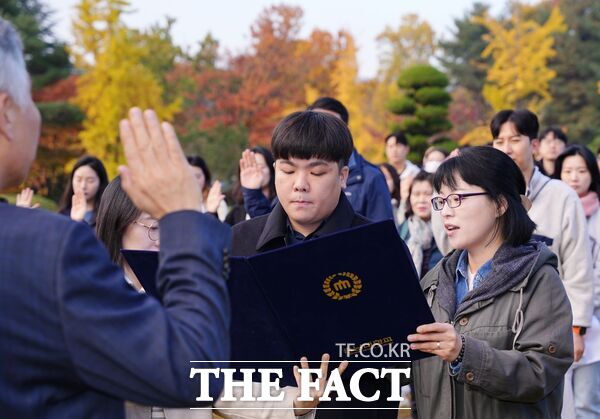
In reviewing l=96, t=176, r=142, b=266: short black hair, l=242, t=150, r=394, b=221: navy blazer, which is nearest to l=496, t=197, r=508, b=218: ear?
l=96, t=176, r=142, b=266: short black hair

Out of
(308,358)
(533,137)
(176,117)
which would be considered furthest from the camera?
(176,117)

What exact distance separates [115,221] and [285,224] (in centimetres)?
69

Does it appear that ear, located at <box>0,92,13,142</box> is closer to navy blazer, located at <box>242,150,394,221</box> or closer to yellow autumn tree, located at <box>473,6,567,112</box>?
navy blazer, located at <box>242,150,394,221</box>

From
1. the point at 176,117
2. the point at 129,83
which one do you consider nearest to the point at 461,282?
the point at 129,83

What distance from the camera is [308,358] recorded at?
9.21 ft

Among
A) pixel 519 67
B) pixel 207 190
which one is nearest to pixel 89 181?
pixel 207 190

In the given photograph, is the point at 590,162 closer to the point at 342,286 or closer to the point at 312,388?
the point at 312,388

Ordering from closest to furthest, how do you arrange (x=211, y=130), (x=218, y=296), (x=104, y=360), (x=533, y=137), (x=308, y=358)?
(x=104, y=360), (x=218, y=296), (x=308, y=358), (x=533, y=137), (x=211, y=130)

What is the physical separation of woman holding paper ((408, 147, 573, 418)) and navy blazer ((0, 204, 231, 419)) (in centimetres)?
137

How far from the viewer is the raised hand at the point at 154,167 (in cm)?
169

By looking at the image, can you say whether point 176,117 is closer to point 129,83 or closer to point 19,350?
point 129,83

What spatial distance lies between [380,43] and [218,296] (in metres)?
40.7

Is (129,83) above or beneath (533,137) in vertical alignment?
above

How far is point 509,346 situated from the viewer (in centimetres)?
320
